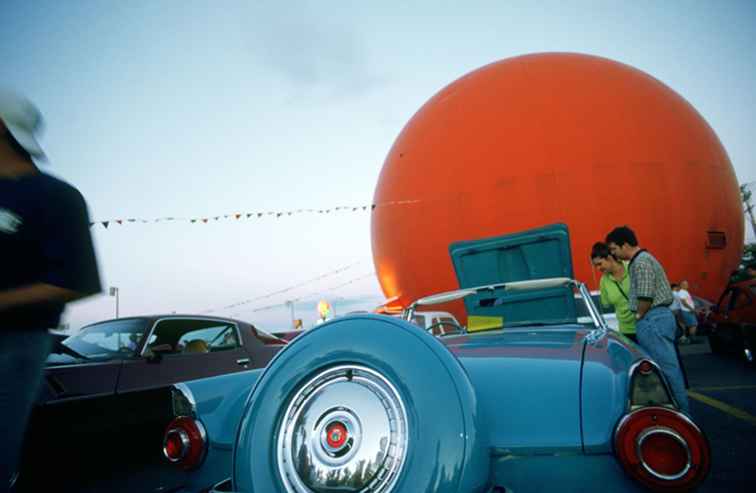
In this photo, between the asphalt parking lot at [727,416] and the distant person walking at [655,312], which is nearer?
the asphalt parking lot at [727,416]

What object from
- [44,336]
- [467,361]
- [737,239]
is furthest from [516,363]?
[737,239]

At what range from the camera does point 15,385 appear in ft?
4.34

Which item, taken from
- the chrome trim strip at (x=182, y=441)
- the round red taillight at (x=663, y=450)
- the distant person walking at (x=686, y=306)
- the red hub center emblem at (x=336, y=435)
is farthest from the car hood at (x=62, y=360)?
the distant person walking at (x=686, y=306)

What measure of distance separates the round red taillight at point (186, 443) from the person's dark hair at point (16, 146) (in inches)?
45.8

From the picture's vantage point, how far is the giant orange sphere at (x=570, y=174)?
8602 millimetres

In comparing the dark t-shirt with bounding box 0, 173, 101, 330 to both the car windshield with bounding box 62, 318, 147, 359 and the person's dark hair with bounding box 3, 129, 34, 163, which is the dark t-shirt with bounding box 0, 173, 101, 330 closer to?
the person's dark hair with bounding box 3, 129, 34, 163

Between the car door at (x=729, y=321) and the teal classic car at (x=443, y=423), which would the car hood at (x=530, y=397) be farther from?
the car door at (x=729, y=321)

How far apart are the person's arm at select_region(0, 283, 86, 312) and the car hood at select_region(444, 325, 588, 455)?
1497 millimetres

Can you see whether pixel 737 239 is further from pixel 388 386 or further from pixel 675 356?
pixel 388 386

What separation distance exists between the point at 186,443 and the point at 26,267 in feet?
2.87

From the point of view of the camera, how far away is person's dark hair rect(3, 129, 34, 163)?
138 centimetres

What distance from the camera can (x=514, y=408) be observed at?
1339 millimetres

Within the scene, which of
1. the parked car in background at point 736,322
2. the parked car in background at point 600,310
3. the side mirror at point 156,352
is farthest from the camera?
the parked car in background at point 736,322

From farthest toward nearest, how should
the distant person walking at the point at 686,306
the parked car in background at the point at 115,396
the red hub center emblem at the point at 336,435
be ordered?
the distant person walking at the point at 686,306
the parked car in background at the point at 115,396
the red hub center emblem at the point at 336,435
